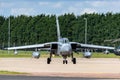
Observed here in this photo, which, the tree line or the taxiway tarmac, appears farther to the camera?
the tree line

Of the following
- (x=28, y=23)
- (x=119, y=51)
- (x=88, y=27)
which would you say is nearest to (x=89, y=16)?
(x=88, y=27)

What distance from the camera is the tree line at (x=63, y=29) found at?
11025 centimetres

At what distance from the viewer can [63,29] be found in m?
115

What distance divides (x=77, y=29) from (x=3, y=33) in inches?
659

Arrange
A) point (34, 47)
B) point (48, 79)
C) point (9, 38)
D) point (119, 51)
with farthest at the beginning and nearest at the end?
point (9, 38) < point (119, 51) < point (34, 47) < point (48, 79)

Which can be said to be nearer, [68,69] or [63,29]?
[68,69]

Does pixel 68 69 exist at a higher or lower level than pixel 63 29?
lower

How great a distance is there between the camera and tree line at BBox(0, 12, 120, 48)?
11025 centimetres

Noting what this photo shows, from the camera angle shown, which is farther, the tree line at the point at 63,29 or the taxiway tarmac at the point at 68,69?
the tree line at the point at 63,29

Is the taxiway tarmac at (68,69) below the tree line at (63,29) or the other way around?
below

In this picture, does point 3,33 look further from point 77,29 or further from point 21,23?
point 77,29

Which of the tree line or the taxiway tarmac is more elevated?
the tree line

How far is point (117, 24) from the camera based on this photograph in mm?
111312

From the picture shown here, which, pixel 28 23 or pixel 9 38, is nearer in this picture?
pixel 9 38
